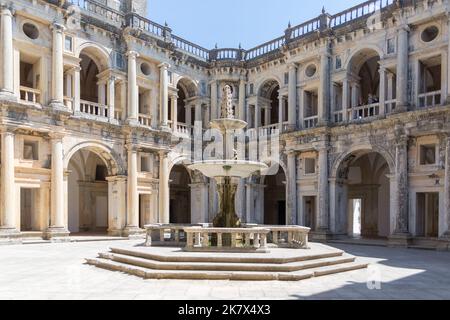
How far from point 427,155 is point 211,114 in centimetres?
1332

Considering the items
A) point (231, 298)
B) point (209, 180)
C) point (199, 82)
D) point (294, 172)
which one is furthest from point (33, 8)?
point (231, 298)

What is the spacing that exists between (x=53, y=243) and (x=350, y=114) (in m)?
16.1

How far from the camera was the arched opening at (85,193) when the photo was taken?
24.7 metres

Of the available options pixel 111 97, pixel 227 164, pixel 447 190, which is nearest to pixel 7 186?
pixel 111 97

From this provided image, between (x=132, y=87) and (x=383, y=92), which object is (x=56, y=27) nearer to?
(x=132, y=87)

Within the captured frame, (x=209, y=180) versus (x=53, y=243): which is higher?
(x=209, y=180)

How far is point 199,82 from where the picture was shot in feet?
84.9

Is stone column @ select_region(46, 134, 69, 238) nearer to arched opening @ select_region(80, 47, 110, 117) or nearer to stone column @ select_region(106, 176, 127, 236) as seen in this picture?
arched opening @ select_region(80, 47, 110, 117)

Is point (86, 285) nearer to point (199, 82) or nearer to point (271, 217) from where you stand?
point (199, 82)

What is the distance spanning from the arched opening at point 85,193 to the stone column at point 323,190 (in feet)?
43.9

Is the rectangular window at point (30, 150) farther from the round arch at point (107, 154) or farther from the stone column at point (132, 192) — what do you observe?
the stone column at point (132, 192)

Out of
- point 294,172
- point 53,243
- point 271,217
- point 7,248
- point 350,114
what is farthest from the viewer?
point 271,217

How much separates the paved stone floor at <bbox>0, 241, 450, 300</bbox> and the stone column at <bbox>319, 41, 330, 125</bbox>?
11.1 m

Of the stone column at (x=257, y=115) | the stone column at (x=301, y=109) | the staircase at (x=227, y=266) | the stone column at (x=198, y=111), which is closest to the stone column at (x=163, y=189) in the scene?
the stone column at (x=198, y=111)
